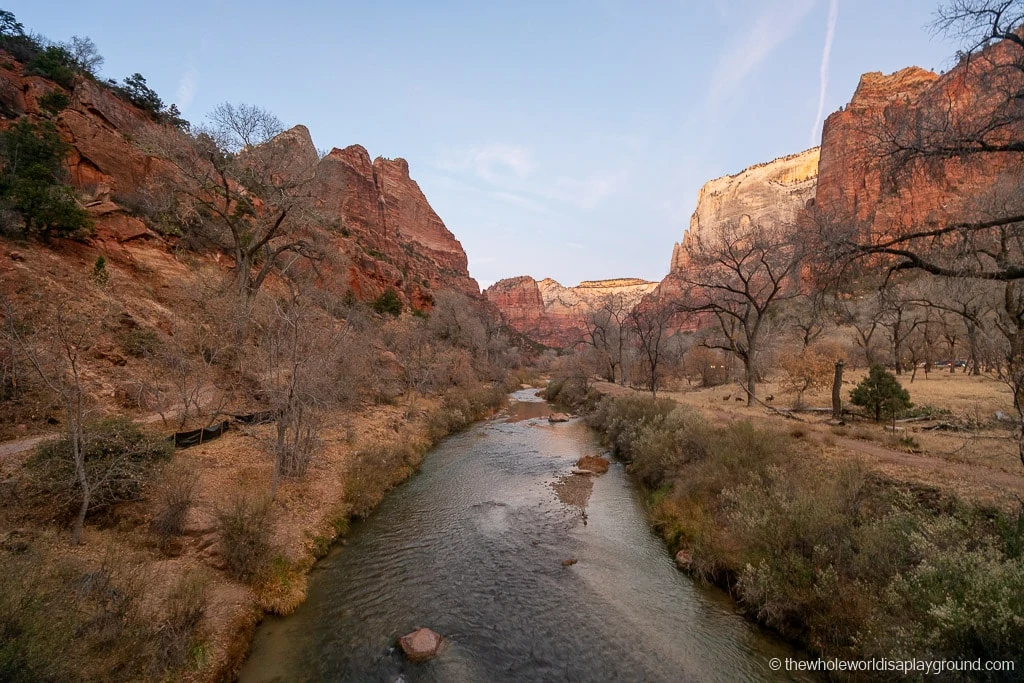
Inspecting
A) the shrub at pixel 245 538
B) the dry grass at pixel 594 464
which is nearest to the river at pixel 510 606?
the shrub at pixel 245 538

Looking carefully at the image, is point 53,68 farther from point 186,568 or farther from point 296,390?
point 186,568

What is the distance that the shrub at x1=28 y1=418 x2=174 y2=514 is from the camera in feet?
23.6

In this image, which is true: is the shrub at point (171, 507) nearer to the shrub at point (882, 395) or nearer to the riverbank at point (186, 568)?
the riverbank at point (186, 568)

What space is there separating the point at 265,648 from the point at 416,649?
2.43 meters

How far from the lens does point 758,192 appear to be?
398ft

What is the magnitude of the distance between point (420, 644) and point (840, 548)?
695 cm

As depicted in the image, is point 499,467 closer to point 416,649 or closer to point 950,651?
point 416,649

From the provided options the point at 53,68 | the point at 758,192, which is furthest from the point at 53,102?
the point at 758,192

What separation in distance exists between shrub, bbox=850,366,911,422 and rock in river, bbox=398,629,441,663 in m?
15.9

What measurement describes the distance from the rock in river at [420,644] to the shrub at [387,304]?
35.5 m

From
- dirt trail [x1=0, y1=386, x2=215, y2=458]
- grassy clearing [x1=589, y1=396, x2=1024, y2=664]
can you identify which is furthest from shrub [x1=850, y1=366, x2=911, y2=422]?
dirt trail [x1=0, y1=386, x2=215, y2=458]

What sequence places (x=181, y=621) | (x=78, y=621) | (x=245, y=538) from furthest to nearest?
1. (x=245, y=538)
2. (x=181, y=621)
3. (x=78, y=621)

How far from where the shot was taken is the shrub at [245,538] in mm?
7832

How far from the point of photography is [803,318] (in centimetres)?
3275
